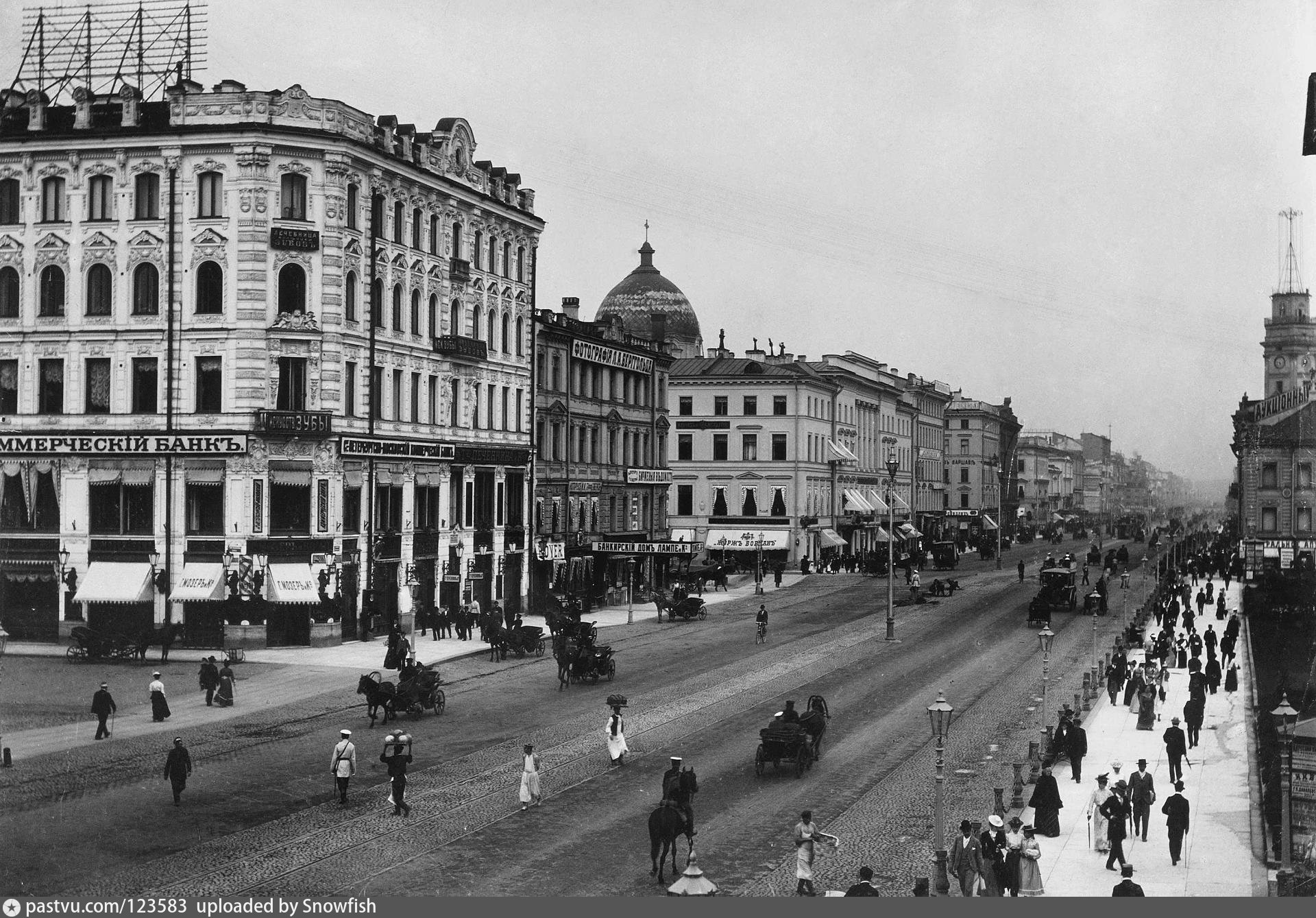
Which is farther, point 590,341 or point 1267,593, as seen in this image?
point 590,341

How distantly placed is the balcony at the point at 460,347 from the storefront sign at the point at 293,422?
9.18m

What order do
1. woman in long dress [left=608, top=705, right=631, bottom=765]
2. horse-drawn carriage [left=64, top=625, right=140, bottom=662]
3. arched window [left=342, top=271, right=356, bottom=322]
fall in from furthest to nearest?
1. arched window [left=342, top=271, right=356, bottom=322]
2. horse-drawn carriage [left=64, top=625, right=140, bottom=662]
3. woman in long dress [left=608, top=705, right=631, bottom=765]

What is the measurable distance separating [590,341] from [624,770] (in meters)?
45.9

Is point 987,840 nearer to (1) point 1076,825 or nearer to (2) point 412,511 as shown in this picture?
(1) point 1076,825

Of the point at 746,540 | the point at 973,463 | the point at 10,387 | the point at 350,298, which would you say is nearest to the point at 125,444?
the point at 10,387

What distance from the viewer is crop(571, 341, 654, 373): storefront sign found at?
2827 inches

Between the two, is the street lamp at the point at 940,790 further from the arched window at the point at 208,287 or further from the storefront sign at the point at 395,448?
the arched window at the point at 208,287

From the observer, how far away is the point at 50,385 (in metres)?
50.4

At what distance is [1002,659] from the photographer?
4894 centimetres

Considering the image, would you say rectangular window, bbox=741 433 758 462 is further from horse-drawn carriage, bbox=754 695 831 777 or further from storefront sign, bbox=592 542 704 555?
horse-drawn carriage, bbox=754 695 831 777

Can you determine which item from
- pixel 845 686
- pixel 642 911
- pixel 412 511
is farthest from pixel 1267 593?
pixel 642 911

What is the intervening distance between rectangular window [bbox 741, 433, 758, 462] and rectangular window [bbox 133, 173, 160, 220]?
5673 cm

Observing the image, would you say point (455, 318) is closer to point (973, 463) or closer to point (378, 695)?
point (378, 695)

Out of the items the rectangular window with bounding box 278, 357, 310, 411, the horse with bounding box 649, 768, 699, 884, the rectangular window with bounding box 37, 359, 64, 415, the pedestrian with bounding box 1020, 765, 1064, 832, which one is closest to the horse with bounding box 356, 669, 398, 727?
the horse with bounding box 649, 768, 699, 884
